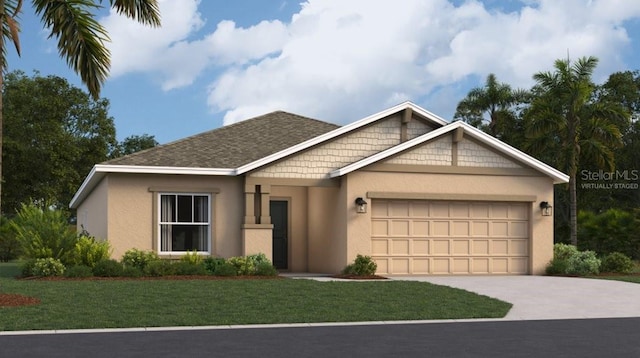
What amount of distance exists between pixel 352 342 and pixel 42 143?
135 ft

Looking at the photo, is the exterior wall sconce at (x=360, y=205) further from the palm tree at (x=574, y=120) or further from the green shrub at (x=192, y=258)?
the palm tree at (x=574, y=120)

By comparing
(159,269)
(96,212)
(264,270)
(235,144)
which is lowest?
(264,270)

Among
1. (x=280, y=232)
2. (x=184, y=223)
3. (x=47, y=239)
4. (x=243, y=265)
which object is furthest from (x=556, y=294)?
(x=47, y=239)

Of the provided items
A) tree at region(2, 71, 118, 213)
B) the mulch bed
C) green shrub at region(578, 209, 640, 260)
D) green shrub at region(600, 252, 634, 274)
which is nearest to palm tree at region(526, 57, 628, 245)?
green shrub at region(578, 209, 640, 260)

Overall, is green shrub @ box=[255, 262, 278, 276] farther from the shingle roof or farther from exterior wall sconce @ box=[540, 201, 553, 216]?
exterior wall sconce @ box=[540, 201, 553, 216]

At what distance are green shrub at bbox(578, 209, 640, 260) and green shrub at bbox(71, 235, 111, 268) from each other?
2150 cm

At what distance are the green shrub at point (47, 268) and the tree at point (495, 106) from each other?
29.3 m

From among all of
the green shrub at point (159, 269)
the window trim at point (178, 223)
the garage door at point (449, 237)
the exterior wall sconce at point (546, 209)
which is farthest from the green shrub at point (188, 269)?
the exterior wall sconce at point (546, 209)

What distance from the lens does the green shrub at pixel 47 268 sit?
68.7 feet

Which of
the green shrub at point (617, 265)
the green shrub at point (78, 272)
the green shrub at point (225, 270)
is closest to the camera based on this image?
the green shrub at point (78, 272)

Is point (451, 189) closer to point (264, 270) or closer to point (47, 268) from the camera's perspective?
point (264, 270)

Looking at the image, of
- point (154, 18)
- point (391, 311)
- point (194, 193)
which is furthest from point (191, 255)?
point (391, 311)

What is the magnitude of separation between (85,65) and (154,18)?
189cm

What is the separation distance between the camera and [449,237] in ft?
80.7
